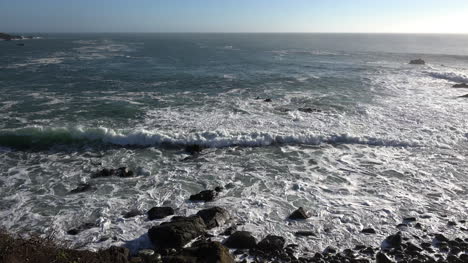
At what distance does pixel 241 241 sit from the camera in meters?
9.11

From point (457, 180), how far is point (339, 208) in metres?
6.12

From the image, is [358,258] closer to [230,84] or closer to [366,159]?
[366,159]

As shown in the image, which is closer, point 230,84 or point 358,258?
point 358,258

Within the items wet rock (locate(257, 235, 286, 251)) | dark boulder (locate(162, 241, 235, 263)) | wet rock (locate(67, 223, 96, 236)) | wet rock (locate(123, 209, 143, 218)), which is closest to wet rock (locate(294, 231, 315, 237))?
wet rock (locate(257, 235, 286, 251))

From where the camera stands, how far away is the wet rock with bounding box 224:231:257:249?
904 cm

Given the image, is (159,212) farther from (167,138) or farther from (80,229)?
(167,138)

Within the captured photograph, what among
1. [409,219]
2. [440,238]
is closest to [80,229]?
[409,219]

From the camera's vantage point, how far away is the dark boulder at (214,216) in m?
10.1

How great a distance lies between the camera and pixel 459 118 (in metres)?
22.7

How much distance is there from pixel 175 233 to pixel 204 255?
144 cm

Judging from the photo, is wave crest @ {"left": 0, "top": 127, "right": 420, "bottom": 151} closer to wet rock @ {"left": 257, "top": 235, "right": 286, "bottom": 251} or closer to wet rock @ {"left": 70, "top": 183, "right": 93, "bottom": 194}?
wet rock @ {"left": 70, "top": 183, "right": 93, "bottom": 194}

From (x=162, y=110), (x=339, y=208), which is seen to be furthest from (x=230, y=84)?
(x=339, y=208)

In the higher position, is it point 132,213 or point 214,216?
point 214,216

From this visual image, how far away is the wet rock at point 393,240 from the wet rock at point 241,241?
3915 mm
